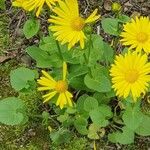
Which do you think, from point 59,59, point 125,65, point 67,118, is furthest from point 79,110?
point 125,65

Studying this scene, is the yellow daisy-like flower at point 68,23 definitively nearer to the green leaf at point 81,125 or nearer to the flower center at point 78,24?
the flower center at point 78,24

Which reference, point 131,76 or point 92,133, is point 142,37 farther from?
point 92,133

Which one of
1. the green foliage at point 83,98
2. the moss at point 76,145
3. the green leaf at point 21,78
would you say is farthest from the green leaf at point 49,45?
the moss at point 76,145

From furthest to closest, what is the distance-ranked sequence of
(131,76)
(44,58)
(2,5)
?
1. (2,5)
2. (44,58)
3. (131,76)

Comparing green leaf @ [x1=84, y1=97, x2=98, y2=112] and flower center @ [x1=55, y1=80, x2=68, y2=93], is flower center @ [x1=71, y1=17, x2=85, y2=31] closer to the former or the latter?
flower center @ [x1=55, y1=80, x2=68, y2=93]

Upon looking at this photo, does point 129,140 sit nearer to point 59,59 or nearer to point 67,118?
point 67,118

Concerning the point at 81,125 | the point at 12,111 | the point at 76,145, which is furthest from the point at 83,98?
the point at 12,111

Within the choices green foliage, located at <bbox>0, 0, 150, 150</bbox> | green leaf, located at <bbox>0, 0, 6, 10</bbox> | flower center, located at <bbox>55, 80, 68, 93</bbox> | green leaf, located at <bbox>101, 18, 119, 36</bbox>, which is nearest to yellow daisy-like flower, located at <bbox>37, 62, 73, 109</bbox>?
flower center, located at <bbox>55, 80, 68, 93</bbox>
